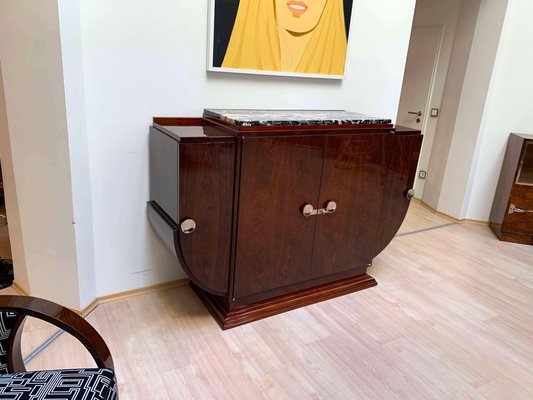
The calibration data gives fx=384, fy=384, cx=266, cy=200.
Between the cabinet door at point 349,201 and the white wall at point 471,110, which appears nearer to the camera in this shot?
the cabinet door at point 349,201

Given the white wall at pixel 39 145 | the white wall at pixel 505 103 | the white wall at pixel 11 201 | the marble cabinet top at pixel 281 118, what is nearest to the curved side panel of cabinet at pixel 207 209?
the marble cabinet top at pixel 281 118

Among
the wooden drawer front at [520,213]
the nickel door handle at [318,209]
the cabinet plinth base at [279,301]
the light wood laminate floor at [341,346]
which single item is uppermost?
the nickel door handle at [318,209]

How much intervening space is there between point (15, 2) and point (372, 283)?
2.34m

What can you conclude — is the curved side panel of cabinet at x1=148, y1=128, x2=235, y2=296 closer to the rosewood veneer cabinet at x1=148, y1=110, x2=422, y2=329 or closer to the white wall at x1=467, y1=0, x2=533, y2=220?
the rosewood veneer cabinet at x1=148, y1=110, x2=422, y2=329

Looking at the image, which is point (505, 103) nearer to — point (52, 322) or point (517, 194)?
point (517, 194)

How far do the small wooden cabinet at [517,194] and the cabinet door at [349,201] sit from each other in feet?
5.24

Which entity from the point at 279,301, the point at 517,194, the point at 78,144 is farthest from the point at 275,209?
the point at 517,194

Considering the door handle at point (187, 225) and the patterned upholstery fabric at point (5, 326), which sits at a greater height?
the door handle at point (187, 225)

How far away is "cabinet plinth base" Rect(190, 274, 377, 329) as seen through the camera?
200 cm

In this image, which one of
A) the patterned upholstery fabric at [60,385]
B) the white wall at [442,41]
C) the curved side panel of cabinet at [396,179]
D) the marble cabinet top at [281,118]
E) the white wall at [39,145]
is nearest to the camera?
the patterned upholstery fabric at [60,385]

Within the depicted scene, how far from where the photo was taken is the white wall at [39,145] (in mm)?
1578

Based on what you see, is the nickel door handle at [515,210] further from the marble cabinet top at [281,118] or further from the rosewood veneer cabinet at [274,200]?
the marble cabinet top at [281,118]

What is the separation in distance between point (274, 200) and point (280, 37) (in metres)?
0.93

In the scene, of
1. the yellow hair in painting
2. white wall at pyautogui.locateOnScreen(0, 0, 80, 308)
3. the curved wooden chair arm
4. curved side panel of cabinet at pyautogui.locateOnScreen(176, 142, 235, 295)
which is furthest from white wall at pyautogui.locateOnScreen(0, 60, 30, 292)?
the yellow hair in painting
